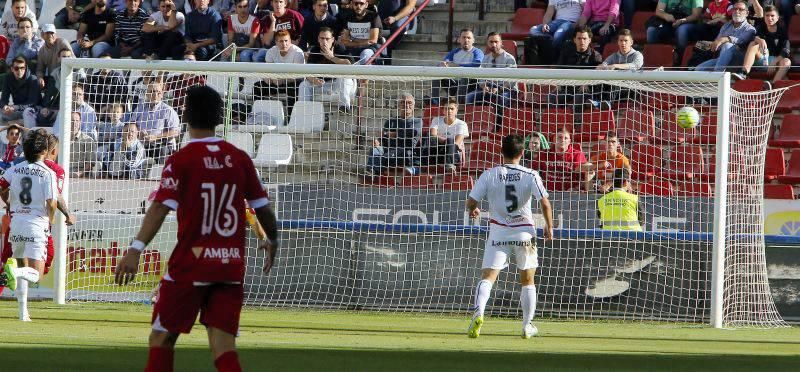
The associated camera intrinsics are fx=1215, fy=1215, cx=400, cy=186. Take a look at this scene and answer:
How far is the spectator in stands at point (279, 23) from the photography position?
19281mm

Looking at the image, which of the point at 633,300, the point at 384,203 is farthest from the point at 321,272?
the point at 633,300

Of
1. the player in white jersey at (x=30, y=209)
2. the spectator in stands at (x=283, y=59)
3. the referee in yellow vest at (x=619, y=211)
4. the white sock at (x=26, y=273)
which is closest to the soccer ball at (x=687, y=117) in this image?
the referee in yellow vest at (x=619, y=211)

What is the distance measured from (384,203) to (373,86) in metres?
2.39

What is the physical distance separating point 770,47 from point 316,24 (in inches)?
274

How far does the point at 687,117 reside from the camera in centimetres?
1514

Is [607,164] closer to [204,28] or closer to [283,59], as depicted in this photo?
[283,59]

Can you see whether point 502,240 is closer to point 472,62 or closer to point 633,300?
point 633,300

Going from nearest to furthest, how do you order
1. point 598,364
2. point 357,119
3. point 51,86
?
point 598,364 < point 357,119 < point 51,86

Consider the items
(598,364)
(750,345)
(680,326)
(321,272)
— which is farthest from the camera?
(321,272)

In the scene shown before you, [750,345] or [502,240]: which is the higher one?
[502,240]

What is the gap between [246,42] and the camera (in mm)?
19750

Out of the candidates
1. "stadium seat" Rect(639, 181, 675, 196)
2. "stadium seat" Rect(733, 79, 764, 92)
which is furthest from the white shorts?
"stadium seat" Rect(733, 79, 764, 92)

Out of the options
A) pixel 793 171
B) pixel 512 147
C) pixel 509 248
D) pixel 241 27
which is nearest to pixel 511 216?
pixel 509 248

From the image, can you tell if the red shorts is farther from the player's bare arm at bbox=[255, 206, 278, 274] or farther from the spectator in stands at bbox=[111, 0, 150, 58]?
the spectator in stands at bbox=[111, 0, 150, 58]
